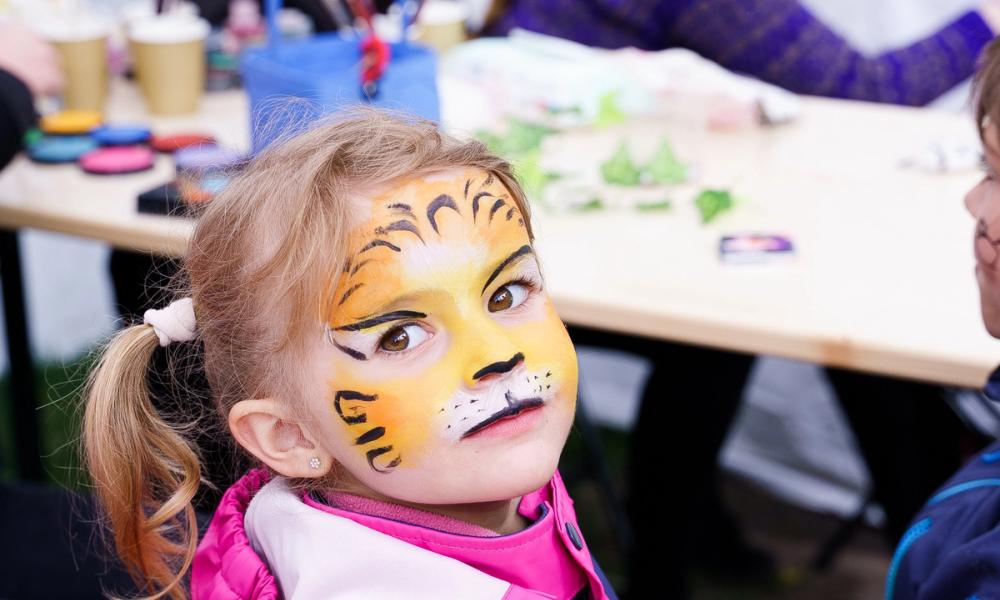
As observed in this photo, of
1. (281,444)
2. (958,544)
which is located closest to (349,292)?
(281,444)

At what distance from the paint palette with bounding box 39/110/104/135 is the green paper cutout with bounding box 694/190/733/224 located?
94 cm

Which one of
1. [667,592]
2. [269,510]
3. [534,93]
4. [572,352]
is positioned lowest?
[667,592]

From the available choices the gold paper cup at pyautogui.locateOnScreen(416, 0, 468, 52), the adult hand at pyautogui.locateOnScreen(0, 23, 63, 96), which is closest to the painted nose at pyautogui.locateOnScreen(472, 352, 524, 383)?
the adult hand at pyautogui.locateOnScreen(0, 23, 63, 96)

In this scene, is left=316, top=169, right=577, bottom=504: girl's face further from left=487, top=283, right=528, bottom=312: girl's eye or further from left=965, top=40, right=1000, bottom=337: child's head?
left=965, top=40, right=1000, bottom=337: child's head

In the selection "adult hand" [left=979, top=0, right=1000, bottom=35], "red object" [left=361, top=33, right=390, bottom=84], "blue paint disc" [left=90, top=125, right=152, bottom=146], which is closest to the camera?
"red object" [left=361, top=33, right=390, bottom=84]

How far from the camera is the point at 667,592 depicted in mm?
1772

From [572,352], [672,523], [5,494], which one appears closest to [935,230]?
[672,523]

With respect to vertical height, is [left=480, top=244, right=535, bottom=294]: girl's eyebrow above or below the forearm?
above

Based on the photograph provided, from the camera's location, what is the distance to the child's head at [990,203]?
95 cm

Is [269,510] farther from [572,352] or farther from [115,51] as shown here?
[115,51]

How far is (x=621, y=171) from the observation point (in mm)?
1498

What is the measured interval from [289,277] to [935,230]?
93cm

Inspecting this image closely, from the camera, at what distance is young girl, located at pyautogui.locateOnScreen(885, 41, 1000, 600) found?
891mm

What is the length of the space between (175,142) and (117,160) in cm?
10
